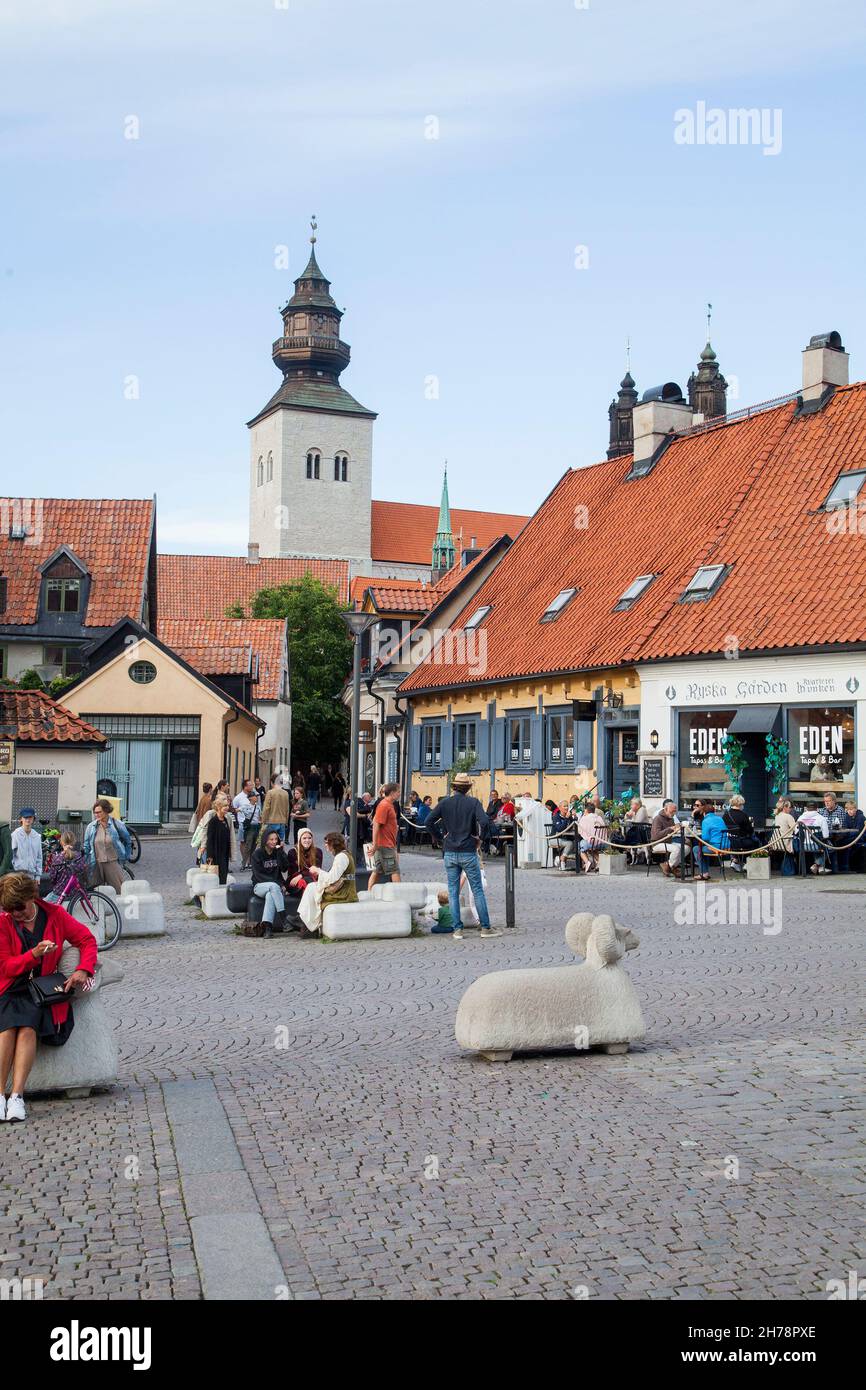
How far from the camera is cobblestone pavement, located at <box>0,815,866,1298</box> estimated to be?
5.53 meters

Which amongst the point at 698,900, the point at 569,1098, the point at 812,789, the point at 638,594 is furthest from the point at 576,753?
the point at 569,1098

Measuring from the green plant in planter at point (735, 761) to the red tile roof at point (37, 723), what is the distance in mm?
12169

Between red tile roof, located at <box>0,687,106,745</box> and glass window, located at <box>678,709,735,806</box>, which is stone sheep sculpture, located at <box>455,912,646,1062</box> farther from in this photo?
red tile roof, located at <box>0,687,106,745</box>

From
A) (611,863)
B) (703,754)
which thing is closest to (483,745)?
(703,754)

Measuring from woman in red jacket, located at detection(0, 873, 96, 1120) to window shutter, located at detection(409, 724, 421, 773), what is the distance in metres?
34.8

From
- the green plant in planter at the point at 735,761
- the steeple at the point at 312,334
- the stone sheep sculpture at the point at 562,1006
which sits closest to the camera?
the stone sheep sculpture at the point at 562,1006

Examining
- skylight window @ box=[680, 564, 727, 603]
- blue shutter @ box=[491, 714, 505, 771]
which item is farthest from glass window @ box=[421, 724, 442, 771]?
skylight window @ box=[680, 564, 727, 603]

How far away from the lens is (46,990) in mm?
8328

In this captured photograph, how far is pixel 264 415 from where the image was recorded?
4680 inches

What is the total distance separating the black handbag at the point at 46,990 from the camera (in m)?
8.33

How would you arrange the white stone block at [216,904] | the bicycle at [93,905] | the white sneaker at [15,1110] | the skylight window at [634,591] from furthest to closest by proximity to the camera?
the skylight window at [634,591]
the white stone block at [216,904]
the bicycle at [93,905]
the white sneaker at [15,1110]

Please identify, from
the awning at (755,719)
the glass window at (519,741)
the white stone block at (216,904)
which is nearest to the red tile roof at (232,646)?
the glass window at (519,741)

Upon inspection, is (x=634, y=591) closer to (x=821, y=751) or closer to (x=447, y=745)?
(x=821, y=751)

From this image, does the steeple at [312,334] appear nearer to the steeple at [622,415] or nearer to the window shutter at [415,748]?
the steeple at [622,415]
